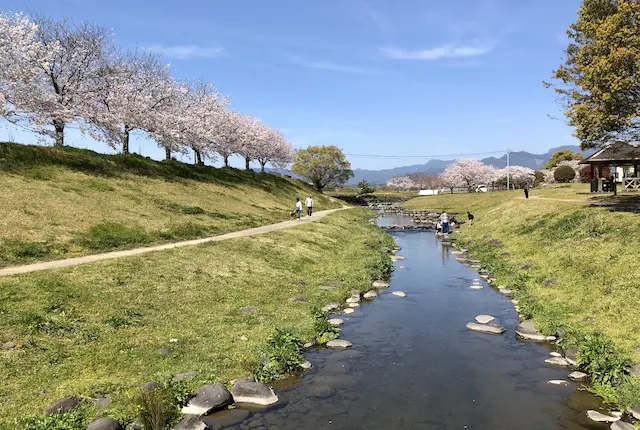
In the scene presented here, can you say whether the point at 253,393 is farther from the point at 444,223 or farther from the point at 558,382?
the point at 444,223

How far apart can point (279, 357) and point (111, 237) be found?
701 inches

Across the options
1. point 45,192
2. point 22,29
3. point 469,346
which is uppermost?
point 22,29

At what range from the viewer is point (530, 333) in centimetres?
1639

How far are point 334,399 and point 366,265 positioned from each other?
61.5ft

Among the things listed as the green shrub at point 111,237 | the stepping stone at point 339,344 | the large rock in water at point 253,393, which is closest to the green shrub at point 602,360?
the stepping stone at point 339,344

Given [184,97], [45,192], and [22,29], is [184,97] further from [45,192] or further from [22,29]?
[45,192]

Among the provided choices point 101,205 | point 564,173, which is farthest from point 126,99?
point 564,173

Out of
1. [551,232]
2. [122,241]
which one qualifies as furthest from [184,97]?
[551,232]

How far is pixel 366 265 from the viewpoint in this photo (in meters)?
30.1

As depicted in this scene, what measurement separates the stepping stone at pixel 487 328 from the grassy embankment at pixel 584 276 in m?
1.64

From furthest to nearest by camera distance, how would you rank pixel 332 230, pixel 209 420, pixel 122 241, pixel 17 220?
pixel 332 230 → pixel 122 241 → pixel 17 220 → pixel 209 420

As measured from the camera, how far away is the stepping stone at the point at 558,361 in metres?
13.7

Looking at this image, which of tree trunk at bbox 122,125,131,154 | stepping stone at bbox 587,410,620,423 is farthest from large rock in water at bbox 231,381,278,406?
tree trunk at bbox 122,125,131,154

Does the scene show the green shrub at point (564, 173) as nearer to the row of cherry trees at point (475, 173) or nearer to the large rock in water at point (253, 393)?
the row of cherry trees at point (475, 173)
